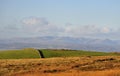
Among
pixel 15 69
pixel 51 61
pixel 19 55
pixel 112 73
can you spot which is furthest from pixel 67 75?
pixel 19 55

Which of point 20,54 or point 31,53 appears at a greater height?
point 31,53

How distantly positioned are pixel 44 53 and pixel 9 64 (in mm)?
20648

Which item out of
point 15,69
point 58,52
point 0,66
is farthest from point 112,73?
point 58,52

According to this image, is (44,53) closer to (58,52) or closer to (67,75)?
(58,52)

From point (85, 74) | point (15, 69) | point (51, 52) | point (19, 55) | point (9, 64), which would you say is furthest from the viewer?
point (51, 52)

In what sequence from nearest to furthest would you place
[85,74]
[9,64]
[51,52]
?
[85,74] < [9,64] < [51,52]

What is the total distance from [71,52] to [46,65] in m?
24.0

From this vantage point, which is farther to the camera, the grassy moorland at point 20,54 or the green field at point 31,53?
the green field at point 31,53

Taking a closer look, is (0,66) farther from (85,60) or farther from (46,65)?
(85,60)

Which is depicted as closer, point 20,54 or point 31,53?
point 20,54

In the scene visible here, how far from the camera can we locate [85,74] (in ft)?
96.9

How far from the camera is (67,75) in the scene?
29.6 metres

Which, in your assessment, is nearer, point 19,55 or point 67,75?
point 67,75

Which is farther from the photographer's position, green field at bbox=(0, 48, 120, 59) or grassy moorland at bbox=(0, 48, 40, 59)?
green field at bbox=(0, 48, 120, 59)
